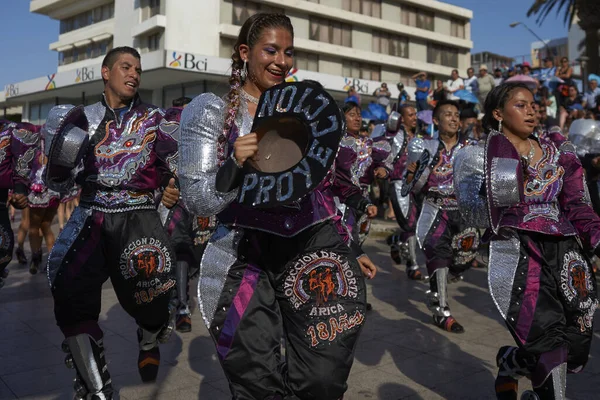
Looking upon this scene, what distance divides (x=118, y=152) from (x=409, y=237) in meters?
5.47

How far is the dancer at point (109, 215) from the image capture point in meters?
3.51

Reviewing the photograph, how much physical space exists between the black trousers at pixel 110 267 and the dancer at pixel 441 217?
2.93 meters

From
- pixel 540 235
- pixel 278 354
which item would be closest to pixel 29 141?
pixel 278 354

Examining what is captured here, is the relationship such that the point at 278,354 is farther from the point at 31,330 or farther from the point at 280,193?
the point at 31,330

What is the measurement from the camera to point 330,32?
132 ft

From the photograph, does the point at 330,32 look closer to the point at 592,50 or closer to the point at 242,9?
the point at 242,9

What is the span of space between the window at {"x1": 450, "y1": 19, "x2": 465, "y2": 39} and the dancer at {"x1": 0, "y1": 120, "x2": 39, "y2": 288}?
48.3 metres

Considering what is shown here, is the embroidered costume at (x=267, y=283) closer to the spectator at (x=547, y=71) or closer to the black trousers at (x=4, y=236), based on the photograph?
the black trousers at (x=4, y=236)

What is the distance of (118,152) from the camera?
3.77 meters

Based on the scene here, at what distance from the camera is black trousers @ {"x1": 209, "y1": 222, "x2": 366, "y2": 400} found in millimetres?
2361

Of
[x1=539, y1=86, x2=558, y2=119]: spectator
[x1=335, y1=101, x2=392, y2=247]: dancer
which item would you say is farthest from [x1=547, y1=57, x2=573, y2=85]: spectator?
[x1=335, y1=101, x2=392, y2=247]: dancer

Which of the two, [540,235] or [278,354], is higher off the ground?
[540,235]

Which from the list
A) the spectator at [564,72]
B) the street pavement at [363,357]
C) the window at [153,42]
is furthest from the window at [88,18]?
the street pavement at [363,357]

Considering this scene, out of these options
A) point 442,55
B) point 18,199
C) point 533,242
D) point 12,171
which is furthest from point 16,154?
point 442,55
